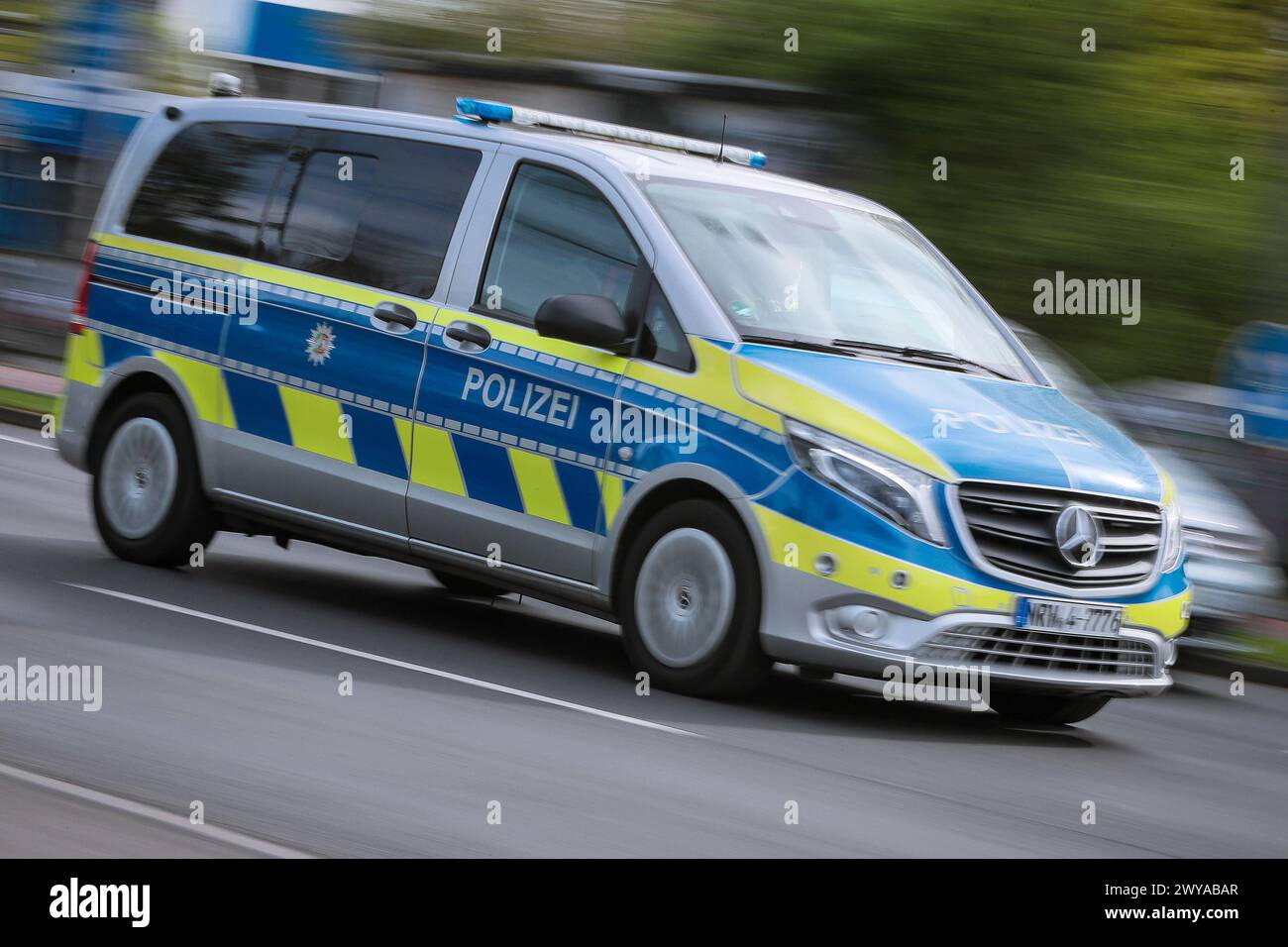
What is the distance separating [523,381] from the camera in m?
7.97

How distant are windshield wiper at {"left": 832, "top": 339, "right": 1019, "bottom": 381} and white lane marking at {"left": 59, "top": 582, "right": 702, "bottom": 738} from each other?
5.71ft

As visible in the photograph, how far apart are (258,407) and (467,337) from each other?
1306mm

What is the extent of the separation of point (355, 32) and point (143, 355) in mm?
15014

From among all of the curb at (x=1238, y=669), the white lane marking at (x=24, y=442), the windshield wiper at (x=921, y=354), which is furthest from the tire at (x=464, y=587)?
the white lane marking at (x=24, y=442)

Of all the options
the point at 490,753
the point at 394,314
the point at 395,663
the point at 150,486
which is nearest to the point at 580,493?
the point at 395,663

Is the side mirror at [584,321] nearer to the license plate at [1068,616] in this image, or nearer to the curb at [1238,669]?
the license plate at [1068,616]

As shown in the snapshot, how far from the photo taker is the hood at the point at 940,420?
23.6 feet

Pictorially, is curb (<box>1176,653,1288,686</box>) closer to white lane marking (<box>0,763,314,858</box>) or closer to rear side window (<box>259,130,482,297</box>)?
rear side window (<box>259,130,482,297</box>)

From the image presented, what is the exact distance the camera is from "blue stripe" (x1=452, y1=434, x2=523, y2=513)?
802 centimetres

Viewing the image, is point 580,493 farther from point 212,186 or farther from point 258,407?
point 212,186

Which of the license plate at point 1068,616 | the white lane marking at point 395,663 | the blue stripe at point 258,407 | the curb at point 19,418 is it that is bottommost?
the white lane marking at point 395,663

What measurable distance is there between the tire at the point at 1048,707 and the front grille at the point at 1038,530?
0.80m

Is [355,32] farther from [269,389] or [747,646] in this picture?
[747,646]

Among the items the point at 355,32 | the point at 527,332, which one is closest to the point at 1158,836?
the point at 527,332
